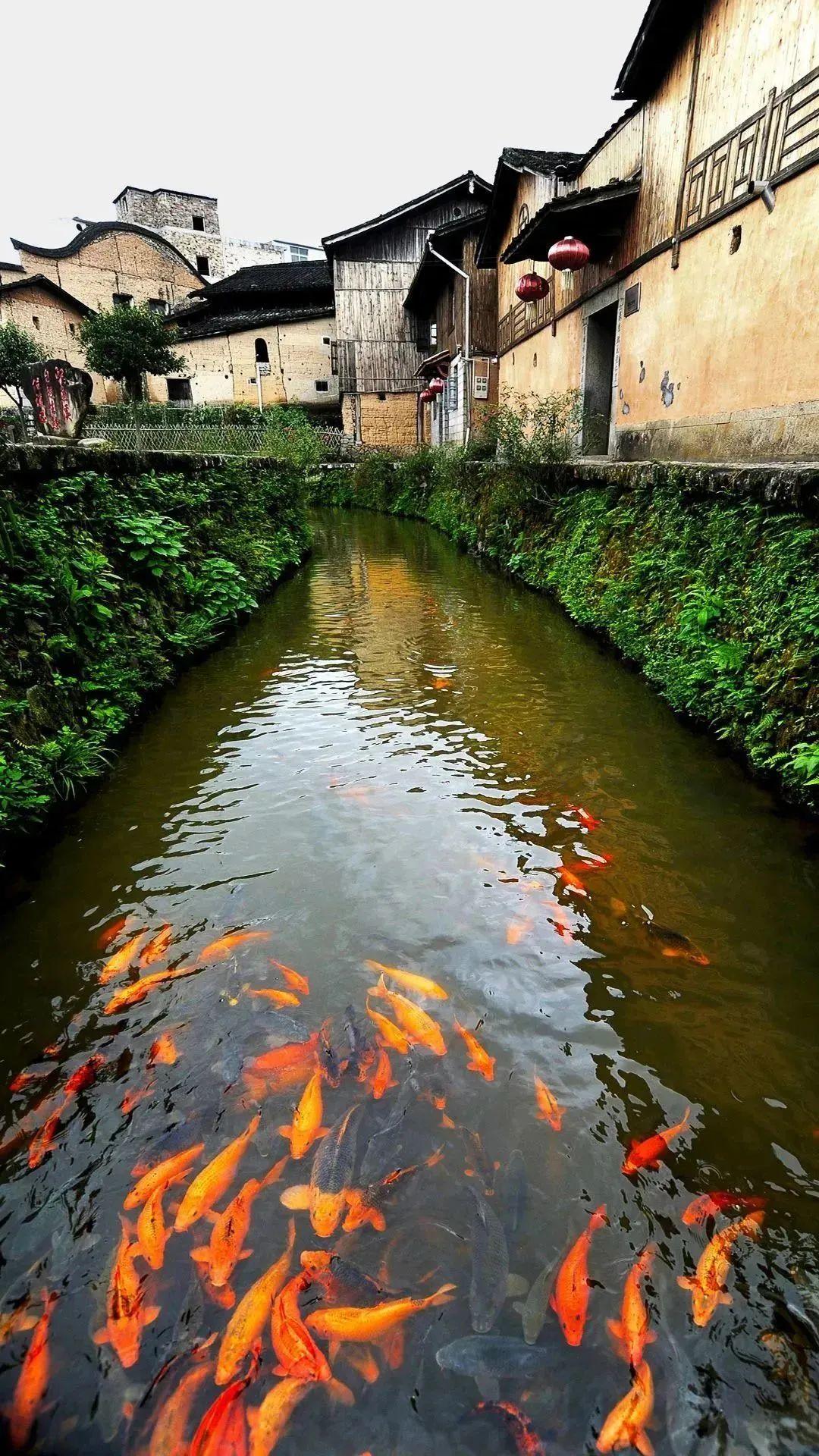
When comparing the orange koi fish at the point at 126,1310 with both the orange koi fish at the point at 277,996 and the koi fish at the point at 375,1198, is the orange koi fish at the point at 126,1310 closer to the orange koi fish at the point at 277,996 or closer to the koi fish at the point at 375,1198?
the koi fish at the point at 375,1198

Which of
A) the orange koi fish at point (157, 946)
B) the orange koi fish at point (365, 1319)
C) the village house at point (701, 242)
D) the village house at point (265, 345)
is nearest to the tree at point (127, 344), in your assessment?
the village house at point (265, 345)

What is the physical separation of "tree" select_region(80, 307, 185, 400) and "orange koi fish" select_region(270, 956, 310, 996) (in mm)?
38659

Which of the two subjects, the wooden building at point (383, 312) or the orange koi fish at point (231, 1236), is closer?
the orange koi fish at point (231, 1236)

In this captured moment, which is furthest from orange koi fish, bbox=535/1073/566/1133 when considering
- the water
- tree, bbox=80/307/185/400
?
tree, bbox=80/307/185/400

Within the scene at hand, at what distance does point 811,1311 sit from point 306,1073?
2151 millimetres

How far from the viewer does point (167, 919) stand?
14.5 feet

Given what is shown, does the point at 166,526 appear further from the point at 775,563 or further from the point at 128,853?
the point at 775,563

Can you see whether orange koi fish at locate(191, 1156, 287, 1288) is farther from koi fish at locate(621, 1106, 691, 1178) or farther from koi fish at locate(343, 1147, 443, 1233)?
koi fish at locate(621, 1106, 691, 1178)

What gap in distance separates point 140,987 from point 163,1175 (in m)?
1.19

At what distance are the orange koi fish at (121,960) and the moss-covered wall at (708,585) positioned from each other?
461 cm

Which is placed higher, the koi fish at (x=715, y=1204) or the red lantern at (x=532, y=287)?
the red lantern at (x=532, y=287)

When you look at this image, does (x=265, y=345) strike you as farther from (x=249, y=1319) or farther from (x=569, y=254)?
(x=249, y=1319)

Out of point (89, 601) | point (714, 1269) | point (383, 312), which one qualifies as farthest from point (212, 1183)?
point (383, 312)

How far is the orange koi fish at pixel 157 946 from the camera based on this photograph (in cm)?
407
